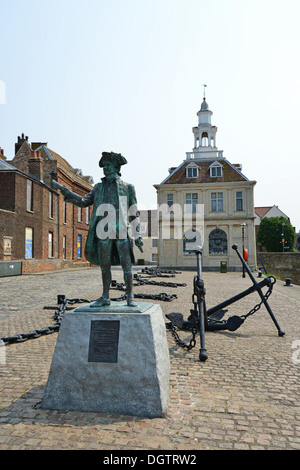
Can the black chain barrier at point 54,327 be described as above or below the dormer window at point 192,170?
below

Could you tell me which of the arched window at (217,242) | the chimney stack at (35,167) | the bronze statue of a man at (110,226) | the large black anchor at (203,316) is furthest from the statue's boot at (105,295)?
the arched window at (217,242)

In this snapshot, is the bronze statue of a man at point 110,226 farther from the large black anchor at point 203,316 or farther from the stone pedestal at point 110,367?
the large black anchor at point 203,316

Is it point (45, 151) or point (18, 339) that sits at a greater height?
point (45, 151)

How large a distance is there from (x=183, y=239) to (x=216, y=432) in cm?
2980

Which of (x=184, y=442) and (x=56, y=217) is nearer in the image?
(x=184, y=442)

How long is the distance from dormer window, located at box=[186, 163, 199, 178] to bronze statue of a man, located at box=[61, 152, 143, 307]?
3054 cm

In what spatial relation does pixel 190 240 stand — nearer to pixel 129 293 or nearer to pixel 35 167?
pixel 35 167

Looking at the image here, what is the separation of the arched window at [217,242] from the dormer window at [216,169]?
18.4 feet

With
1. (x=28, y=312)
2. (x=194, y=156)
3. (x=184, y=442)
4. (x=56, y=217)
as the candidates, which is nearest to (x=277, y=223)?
(x=194, y=156)

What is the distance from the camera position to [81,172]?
41062mm

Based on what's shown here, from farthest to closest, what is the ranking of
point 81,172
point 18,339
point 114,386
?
point 81,172 → point 18,339 → point 114,386

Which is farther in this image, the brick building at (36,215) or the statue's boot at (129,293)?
the brick building at (36,215)

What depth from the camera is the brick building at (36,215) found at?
74.3 feet

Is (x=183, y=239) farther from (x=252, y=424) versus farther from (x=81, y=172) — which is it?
(x=252, y=424)
